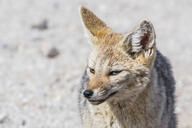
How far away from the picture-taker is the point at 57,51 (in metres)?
9.62

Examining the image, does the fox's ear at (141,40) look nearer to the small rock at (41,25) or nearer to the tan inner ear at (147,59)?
the tan inner ear at (147,59)

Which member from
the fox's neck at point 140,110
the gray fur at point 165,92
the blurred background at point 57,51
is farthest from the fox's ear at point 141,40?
the blurred background at point 57,51

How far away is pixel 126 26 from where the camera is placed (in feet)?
39.4

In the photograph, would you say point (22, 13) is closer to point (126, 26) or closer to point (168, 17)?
point (126, 26)

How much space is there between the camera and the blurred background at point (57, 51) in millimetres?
7641

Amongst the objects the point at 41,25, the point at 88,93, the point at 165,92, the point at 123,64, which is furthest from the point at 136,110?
the point at 41,25

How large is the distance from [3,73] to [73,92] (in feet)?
4.33

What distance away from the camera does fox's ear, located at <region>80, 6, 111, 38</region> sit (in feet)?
18.8

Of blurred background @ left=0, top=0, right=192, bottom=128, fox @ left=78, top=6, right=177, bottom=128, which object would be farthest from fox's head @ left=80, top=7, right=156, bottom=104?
blurred background @ left=0, top=0, right=192, bottom=128

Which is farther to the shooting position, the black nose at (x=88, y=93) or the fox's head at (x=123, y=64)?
the fox's head at (x=123, y=64)

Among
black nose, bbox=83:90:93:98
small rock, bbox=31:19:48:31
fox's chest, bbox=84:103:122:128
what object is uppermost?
small rock, bbox=31:19:48:31

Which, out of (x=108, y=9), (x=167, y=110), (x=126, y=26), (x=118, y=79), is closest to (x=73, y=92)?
(x=167, y=110)

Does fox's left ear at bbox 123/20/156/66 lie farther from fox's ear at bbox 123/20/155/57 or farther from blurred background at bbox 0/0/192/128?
blurred background at bbox 0/0/192/128

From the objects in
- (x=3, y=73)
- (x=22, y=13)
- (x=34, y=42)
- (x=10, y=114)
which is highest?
(x=22, y=13)
